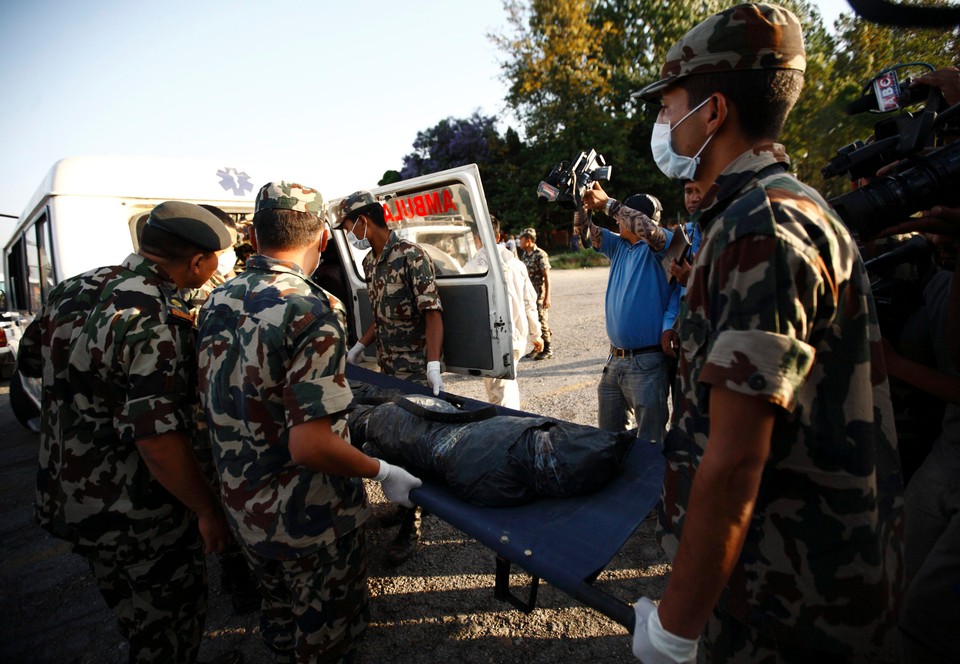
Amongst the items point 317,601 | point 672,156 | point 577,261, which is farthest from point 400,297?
point 577,261

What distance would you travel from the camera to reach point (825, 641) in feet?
3.15

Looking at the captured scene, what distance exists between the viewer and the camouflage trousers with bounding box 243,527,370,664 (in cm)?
158

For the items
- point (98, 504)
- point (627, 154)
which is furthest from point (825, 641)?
point (627, 154)

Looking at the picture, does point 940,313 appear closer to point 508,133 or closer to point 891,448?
point 891,448

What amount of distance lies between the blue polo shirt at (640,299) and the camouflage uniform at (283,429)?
71.8 inches

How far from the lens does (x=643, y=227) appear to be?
2686mm

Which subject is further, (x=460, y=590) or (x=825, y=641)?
(x=460, y=590)

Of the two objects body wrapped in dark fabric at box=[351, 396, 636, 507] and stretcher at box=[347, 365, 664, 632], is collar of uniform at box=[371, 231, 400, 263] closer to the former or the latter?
body wrapped in dark fabric at box=[351, 396, 636, 507]

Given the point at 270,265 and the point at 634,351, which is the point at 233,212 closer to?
the point at 270,265

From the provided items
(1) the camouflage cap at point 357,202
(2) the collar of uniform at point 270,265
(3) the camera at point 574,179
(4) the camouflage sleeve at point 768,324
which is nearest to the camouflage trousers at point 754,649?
(4) the camouflage sleeve at point 768,324

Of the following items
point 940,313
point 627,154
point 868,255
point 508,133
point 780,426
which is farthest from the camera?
point 508,133

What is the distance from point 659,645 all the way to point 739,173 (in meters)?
1.01

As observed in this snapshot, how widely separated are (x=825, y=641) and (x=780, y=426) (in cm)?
46

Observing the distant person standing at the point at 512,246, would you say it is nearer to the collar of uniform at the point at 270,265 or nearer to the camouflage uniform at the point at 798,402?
the collar of uniform at the point at 270,265
